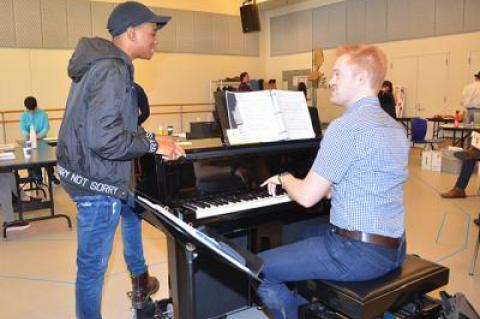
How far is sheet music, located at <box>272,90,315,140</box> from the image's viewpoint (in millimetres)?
2342

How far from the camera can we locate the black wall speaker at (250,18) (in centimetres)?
1042

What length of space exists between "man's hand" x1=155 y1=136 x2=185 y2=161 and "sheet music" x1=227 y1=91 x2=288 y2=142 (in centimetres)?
38

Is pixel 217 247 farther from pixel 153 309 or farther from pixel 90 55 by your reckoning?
pixel 153 309

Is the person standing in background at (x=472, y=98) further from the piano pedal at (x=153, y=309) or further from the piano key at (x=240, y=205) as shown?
the piano pedal at (x=153, y=309)

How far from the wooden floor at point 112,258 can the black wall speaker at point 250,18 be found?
6.44m

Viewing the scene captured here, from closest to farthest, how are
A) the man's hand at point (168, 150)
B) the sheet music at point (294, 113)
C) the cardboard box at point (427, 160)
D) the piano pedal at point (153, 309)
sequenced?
1. the man's hand at point (168, 150)
2. the sheet music at point (294, 113)
3. the piano pedal at point (153, 309)
4. the cardboard box at point (427, 160)

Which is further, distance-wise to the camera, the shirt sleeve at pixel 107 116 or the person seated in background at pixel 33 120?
the person seated in background at pixel 33 120

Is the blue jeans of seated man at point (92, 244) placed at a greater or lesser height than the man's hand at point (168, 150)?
lesser

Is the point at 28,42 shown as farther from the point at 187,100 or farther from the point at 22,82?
the point at 187,100

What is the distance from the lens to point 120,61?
186cm

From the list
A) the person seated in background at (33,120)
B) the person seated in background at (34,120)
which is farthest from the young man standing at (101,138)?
the person seated in background at (33,120)

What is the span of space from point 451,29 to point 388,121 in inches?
343

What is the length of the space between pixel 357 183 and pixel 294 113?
87 centimetres

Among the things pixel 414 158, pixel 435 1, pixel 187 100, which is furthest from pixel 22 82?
pixel 435 1
